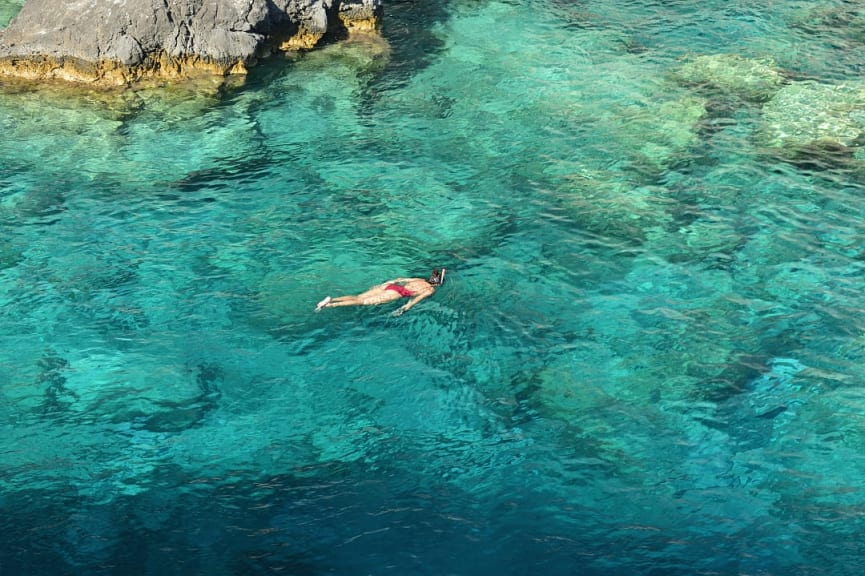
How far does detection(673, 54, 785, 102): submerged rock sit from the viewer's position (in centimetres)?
1931

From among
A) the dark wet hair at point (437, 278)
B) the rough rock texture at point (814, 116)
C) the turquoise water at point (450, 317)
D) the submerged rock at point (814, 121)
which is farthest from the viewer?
the rough rock texture at point (814, 116)

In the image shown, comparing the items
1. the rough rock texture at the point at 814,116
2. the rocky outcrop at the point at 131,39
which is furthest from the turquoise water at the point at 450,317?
the rocky outcrop at the point at 131,39

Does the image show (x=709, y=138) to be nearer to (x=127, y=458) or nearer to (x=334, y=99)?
(x=334, y=99)

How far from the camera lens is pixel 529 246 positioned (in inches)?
600

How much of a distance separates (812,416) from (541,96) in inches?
398

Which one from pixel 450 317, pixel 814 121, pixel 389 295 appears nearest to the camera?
pixel 450 317

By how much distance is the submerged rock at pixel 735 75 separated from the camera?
1931 cm

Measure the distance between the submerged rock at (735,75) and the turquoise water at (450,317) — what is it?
12 centimetres

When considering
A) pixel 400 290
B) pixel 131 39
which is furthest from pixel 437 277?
pixel 131 39

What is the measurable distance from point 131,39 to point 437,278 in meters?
10.3

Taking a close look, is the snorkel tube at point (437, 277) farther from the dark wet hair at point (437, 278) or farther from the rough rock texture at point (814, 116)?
the rough rock texture at point (814, 116)

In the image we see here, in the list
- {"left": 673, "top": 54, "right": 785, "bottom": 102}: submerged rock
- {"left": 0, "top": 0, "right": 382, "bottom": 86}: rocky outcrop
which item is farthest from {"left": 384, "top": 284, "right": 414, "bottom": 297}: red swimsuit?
{"left": 673, "top": 54, "right": 785, "bottom": 102}: submerged rock

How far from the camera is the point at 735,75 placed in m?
19.9

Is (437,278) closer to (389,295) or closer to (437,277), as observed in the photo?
(437,277)
